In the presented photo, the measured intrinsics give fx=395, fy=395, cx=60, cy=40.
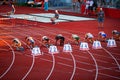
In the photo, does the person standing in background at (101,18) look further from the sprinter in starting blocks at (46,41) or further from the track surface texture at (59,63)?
the sprinter in starting blocks at (46,41)

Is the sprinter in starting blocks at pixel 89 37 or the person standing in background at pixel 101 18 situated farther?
the person standing in background at pixel 101 18

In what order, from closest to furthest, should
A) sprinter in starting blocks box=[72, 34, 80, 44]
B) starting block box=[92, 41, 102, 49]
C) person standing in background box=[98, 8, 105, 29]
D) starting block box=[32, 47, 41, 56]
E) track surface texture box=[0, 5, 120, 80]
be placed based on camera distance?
1. track surface texture box=[0, 5, 120, 80]
2. starting block box=[32, 47, 41, 56]
3. starting block box=[92, 41, 102, 49]
4. sprinter in starting blocks box=[72, 34, 80, 44]
5. person standing in background box=[98, 8, 105, 29]

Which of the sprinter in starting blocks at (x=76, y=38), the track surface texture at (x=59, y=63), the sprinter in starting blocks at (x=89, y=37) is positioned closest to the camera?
the track surface texture at (x=59, y=63)

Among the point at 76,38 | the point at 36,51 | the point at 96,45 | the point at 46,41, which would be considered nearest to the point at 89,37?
the point at 76,38

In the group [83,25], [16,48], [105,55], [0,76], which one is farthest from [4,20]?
[0,76]

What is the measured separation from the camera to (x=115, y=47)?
17703 mm

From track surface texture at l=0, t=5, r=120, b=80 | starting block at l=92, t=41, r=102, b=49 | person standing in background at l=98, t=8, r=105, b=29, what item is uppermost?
track surface texture at l=0, t=5, r=120, b=80

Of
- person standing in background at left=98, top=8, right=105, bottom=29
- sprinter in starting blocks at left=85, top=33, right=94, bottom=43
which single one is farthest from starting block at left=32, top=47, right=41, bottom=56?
person standing in background at left=98, top=8, right=105, bottom=29

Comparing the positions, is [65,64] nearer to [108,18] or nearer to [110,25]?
[110,25]

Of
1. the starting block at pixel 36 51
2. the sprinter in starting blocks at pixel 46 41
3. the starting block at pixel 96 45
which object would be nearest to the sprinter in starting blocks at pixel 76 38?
the starting block at pixel 96 45

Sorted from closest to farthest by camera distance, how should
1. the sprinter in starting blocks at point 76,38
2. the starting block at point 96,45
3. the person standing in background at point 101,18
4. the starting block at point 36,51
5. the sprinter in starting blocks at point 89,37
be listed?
the starting block at point 36,51, the starting block at point 96,45, the sprinter in starting blocks at point 76,38, the sprinter in starting blocks at point 89,37, the person standing in background at point 101,18

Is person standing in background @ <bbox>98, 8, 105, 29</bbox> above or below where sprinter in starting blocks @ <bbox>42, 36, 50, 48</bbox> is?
below

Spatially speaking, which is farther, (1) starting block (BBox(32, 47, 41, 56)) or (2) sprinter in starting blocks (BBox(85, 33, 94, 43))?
(2) sprinter in starting blocks (BBox(85, 33, 94, 43))

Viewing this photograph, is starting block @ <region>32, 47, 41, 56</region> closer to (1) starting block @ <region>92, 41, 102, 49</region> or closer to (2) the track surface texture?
(2) the track surface texture
